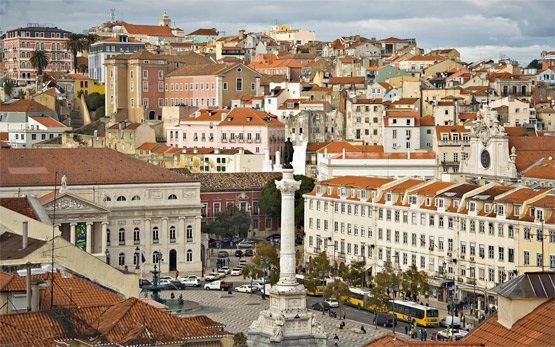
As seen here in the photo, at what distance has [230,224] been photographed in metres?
79.9

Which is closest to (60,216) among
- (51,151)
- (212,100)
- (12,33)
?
(51,151)

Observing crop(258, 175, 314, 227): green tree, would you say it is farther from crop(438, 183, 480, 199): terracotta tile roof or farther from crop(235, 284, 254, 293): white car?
crop(438, 183, 480, 199): terracotta tile roof

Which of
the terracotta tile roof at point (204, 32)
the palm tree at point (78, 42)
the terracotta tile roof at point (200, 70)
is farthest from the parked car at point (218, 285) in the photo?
the terracotta tile roof at point (204, 32)

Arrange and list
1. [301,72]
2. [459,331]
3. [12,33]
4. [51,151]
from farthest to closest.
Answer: [12,33] < [301,72] < [51,151] < [459,331]

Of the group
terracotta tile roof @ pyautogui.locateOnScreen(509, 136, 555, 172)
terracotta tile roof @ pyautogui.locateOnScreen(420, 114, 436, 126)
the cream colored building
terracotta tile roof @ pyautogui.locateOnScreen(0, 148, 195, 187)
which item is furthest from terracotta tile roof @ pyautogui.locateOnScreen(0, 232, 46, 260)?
terracotta tile roof @ pyautogui.locateOnScreen(420, 114, 436, 126)

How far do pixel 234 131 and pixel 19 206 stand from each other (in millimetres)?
58255

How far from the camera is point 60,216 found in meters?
64.6

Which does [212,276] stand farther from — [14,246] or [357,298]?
[14,246]

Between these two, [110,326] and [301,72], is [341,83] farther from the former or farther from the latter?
[110,326]

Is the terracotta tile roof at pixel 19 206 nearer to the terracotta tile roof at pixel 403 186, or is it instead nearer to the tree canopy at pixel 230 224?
the terracotta tile roof at pixel 403 186

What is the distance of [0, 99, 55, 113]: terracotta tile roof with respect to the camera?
115m

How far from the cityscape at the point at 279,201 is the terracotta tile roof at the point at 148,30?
15881 millimetres

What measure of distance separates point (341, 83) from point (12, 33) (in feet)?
173

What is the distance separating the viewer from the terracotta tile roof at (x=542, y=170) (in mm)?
71938
